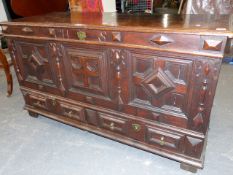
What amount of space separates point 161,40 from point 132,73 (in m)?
0.28

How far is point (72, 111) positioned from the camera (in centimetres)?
169

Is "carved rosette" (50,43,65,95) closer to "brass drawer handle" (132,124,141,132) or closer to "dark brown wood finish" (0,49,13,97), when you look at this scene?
"brass drawer handle" (132,124,141,132)

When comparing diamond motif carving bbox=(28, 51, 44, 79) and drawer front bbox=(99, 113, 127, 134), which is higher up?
diamond motif carving bbox=(28, 51, 44, 79)

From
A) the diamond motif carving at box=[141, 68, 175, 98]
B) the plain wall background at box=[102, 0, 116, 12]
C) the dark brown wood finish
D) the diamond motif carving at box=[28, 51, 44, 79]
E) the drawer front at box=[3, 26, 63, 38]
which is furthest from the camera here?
the plain wall background at box=[102, 0, 116, 12]

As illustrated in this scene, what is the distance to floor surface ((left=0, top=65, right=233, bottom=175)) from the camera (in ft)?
4.66

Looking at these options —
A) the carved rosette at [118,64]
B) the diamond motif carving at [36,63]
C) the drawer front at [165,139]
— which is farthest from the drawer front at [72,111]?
the drawer front at [165,139]

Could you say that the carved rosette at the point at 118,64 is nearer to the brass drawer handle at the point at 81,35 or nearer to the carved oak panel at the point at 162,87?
the carved oak panel at the point at 162,87

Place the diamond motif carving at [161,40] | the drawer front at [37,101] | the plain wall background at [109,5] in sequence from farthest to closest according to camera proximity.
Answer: the plain wall background at [109,5]
the drawer front at [37,101]
the diamond motif carving at [161,40]

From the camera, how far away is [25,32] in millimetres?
1538

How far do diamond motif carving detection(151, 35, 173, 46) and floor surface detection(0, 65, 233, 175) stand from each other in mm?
854

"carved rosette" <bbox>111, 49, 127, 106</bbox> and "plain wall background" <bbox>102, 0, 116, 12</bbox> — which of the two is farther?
"plain wall background" <bbox>102, 0, 116, 12</bbox>

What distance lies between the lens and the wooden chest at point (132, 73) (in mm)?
1069

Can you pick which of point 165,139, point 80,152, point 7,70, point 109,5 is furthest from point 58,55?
point 109,5

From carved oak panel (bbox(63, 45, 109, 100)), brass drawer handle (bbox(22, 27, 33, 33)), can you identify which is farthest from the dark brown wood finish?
carved oak panel (bbox(63, 45, 109, 100))
